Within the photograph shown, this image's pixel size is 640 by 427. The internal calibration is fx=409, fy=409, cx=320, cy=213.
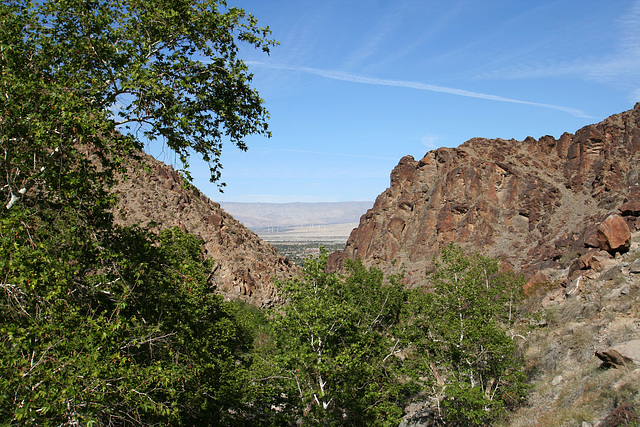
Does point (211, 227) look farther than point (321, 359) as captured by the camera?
Yes

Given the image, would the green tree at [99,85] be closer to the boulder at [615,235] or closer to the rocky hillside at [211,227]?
the boulder at [615,235]

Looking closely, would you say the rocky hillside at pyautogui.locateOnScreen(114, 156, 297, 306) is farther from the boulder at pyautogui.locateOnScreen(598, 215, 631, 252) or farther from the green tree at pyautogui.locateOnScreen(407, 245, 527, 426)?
the green tree at pyautogui.locateOnScreen(407, 245, 527, 426)

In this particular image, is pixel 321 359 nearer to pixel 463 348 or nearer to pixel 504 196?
pixel 463 348

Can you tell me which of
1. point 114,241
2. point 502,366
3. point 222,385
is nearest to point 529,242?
point 502,366

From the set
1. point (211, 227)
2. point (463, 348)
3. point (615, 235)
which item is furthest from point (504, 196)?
point (463, 348)

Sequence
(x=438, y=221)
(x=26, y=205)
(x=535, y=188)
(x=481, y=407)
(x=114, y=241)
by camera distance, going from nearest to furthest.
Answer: (x=26, y=205), (x=114, y=241), (x=481, y=407), (x=535, y=188), (x=438, y=221)

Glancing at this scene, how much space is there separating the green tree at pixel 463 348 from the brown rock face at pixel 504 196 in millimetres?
39669

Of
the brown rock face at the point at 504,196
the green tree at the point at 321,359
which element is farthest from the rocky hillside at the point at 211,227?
the green tree at the point at 321,359

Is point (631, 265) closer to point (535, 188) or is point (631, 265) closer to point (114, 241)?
point (114, 241)

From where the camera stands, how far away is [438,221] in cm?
7725

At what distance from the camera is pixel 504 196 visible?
74500 millimetres

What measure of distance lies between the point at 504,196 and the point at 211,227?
2041 inches

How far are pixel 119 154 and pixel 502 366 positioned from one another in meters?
15.5

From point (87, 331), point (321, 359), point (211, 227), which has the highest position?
point (211, 227)
